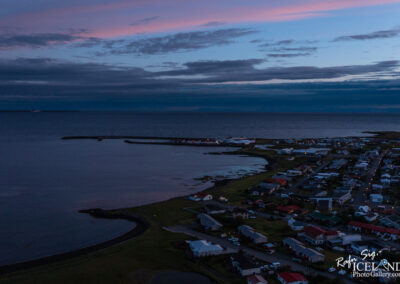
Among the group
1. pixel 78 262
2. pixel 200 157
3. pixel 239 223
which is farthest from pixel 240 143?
pixel 78 262

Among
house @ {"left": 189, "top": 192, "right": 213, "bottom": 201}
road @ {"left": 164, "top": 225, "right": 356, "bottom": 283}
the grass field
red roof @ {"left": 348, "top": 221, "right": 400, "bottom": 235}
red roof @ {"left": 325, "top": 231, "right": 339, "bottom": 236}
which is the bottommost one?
the grass field

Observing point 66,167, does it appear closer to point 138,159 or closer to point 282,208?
point 138,159

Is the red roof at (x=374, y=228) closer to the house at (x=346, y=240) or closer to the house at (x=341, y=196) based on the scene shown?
the house at (x=346, y=240)

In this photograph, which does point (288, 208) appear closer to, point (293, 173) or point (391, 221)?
point (391, 221)

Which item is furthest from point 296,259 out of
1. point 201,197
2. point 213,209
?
point 201,197

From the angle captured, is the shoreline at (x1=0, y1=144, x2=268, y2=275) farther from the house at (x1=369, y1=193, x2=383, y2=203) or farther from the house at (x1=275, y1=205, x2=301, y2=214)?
the house at (x1=369, y1=193, x2=383, y2=203)

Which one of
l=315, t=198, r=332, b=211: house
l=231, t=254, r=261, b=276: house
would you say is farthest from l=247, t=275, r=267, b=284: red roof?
l=315, t=198, r=332, b=211: house
